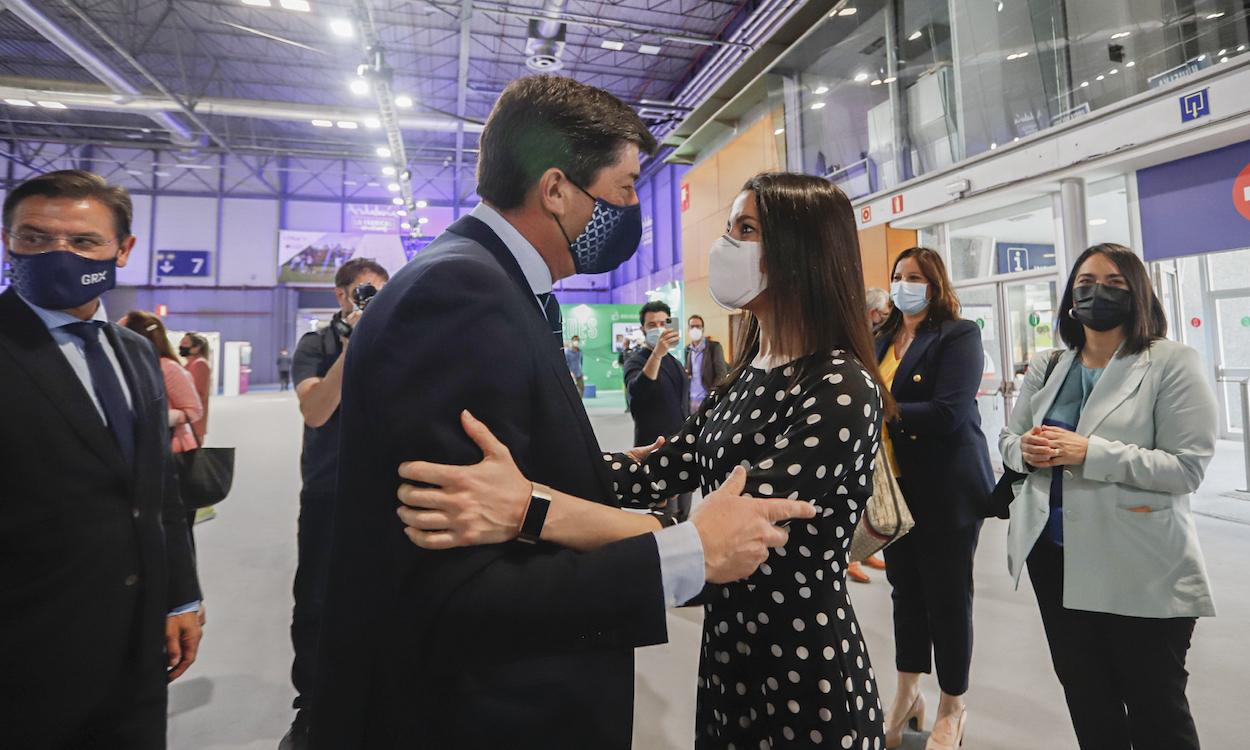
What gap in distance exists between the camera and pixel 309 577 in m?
2.42

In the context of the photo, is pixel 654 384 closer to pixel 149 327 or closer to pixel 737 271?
pixel 737 271

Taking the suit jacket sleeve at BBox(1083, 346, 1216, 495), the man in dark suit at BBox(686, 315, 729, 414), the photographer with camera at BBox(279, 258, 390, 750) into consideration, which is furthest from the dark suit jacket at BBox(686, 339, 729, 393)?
the suit jacket sleeve at BBox(1083, 346, 1216, 495)

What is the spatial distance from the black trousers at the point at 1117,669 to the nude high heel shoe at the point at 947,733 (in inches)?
18.9

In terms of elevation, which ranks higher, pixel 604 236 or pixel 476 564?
pixel 604 236

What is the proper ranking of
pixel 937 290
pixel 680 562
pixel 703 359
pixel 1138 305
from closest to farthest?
pixel 680 562
pixel 1138 305
pixel 937 290
pixel 703 359

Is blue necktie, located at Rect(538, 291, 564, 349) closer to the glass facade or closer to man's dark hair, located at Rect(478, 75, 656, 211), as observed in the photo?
man's dark hair, located at Rect(478, 75, 656, 211)

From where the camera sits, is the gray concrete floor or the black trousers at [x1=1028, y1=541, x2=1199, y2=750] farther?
the gray concrete floor

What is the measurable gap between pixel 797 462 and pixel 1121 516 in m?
1.33

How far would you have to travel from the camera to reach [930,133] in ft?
22.3

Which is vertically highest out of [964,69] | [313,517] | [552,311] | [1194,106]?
[964,69]

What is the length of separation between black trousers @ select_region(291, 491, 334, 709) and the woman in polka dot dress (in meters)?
1.72

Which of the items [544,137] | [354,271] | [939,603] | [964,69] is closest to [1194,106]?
[964,69]

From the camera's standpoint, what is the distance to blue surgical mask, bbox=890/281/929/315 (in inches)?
103

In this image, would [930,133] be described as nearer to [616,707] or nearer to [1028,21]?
[1028,21]
